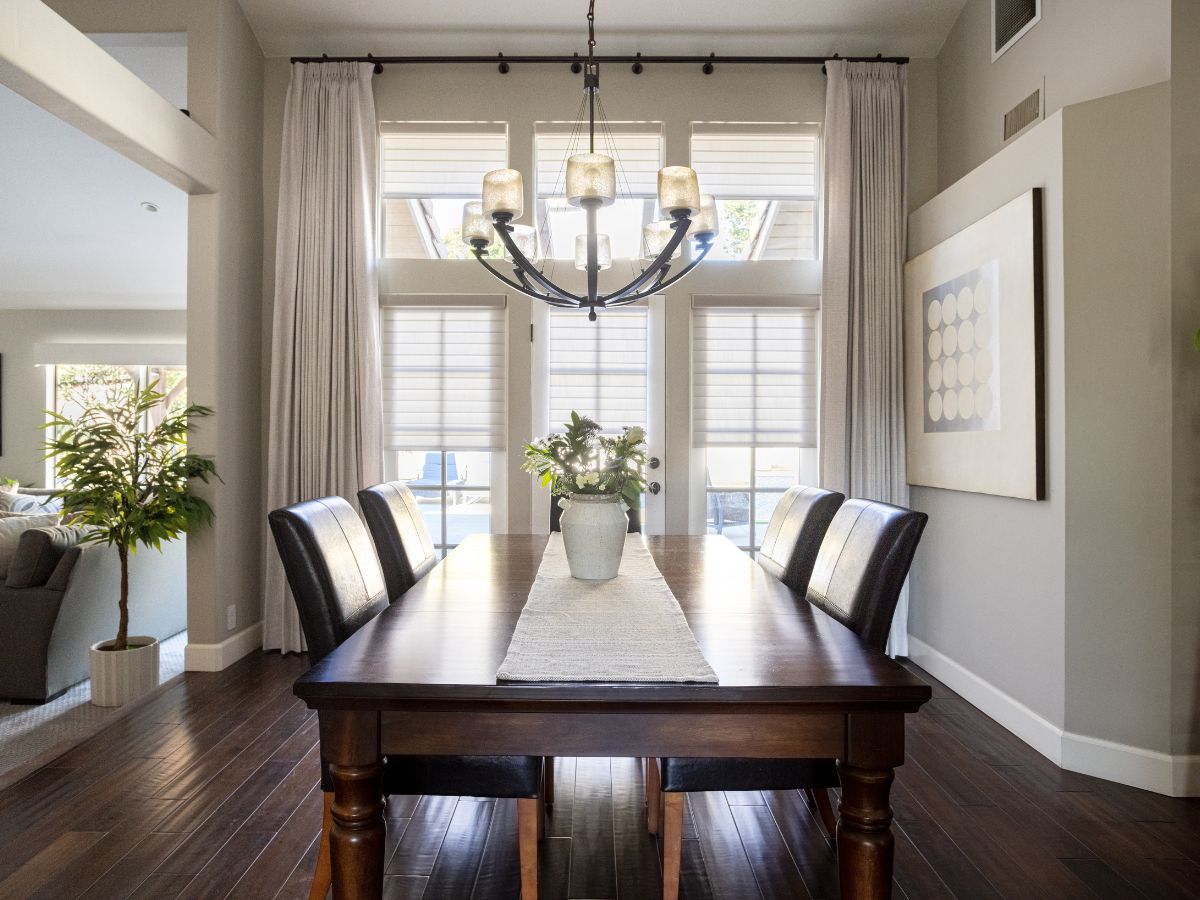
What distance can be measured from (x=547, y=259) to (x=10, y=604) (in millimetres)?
3047

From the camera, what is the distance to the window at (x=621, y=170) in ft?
13.5

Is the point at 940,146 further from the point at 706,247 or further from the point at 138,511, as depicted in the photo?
the point at 138,511

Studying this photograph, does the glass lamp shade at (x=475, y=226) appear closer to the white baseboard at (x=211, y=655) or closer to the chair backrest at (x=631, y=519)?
the chair backrest at (x=631, y=519)

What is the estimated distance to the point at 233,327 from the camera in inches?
150

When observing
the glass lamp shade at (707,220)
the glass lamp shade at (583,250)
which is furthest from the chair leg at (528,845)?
the glass lamp shade at (707,220)

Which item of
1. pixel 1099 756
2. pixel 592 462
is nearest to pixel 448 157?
pixel 592 462

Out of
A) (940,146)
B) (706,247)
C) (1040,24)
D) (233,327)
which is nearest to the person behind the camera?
(706,247)

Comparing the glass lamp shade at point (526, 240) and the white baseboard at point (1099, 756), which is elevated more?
the glass lamp shade at point (526, 240)

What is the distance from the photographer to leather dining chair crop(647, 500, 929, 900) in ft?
5.49

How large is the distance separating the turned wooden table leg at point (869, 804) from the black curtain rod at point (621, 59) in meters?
3.74

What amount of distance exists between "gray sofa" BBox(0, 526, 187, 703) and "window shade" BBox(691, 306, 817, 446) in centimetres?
312

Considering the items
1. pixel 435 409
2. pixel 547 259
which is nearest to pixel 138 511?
pixel 435 409

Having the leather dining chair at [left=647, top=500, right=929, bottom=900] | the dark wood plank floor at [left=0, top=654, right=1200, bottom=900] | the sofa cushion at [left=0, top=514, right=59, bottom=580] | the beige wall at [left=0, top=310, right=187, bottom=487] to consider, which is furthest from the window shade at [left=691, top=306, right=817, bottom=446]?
the beige wall at [left=0, top=310, right=187, bottom=487]

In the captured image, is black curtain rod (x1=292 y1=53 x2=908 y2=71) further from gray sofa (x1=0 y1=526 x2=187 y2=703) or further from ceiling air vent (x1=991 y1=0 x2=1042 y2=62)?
gray sofa (x1=0 y1=526 x2=187 y2=703)
